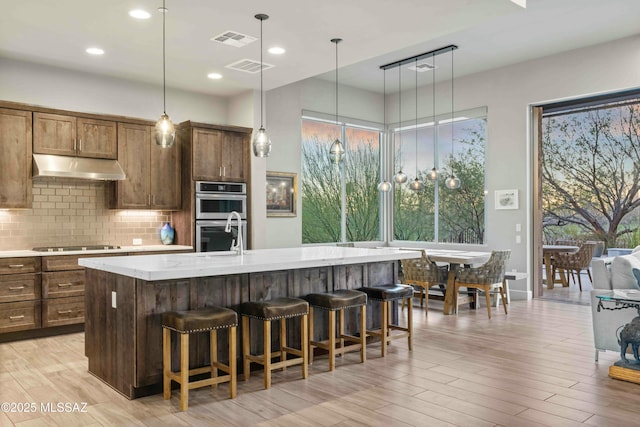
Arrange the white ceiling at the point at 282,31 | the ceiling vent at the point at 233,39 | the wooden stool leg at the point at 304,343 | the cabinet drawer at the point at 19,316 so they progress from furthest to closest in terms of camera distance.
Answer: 1. the cabinet drawer at the point at 19,316
2. the ceiling vent at the point at 233,39
3. the white ceiling at the point at 282,31
4. the wooden stool leg at the point at 304,343

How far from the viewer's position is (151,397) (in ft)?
12.1

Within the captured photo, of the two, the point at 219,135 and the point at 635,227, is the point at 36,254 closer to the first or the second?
the point at 219,135

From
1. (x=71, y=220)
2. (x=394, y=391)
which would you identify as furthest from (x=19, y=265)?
(x=394, y=391)

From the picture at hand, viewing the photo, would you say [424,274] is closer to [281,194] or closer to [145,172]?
[281,194]

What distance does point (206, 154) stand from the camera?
696 cm

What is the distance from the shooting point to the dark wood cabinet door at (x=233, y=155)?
713 cm

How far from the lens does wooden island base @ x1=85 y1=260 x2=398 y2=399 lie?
3.65 m

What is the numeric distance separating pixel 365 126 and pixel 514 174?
298 cm

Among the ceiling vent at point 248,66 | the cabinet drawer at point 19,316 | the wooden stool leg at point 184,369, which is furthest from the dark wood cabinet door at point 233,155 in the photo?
the wooden stool leg at point 184,369

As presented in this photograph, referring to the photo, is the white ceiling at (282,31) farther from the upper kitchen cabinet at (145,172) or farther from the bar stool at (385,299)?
the bar stool at (385,299)

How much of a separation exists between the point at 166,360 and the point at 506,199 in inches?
242

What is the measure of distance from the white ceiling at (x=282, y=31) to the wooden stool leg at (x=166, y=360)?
278 cm

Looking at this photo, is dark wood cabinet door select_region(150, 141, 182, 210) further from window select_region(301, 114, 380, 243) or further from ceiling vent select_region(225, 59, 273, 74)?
window select_region(301, 114, 380, 243)

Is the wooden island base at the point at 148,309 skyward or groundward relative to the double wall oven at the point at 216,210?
groundward
